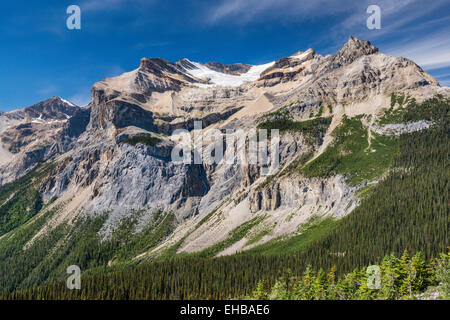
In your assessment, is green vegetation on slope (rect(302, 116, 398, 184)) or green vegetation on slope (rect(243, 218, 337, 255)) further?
green vegetation on slope (rect(302, 116, 398, 184))

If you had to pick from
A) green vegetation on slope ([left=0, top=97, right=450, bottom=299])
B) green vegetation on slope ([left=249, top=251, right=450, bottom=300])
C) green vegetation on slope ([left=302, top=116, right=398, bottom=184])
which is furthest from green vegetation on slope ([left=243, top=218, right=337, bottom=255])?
green vegetation on slope ([left=249, top=251, right=450, bottom=300])

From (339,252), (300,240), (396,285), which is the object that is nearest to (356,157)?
(300,240)

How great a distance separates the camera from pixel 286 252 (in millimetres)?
122812

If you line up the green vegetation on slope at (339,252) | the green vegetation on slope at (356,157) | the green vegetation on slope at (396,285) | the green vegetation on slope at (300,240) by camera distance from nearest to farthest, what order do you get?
the green vegetation on slope at (396,285) → the green vegetation on slope at (339,252) → the green vegetation on slope at (300,240) → the green vegetation on slope at (356,157)

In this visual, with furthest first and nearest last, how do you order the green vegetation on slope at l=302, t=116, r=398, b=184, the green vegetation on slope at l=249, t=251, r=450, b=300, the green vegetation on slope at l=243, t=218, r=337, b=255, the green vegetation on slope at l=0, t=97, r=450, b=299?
the green vegetation on slope at l=302, t=116, r=398, b=184 < the green vegetation on slope at l=243, t=218, r=337, b=255 < the green vegetation on slope at l=0, t=97, r=450, b=299 < the green vegetation on slope at l=249, t=251, r=450, b=300

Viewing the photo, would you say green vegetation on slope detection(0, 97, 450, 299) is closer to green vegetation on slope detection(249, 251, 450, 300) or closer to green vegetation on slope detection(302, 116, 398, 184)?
green vegetation on slope detection(302, 116, 398, 184)

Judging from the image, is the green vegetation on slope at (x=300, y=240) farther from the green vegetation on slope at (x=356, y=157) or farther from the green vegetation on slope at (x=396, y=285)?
the green vegetation on slope at (x=396, y=285)

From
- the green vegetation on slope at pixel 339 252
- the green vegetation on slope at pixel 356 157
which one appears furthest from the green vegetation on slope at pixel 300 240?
the green vegetation on slope at pixel 356 157

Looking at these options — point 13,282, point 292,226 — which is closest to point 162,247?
point 292,226

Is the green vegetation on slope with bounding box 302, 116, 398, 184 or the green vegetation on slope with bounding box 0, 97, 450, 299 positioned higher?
the green vegetation on slope with bounding box 302, 116, 398, 184

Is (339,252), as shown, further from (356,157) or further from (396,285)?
(356,157)

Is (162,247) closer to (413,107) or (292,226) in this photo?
(292,226)
